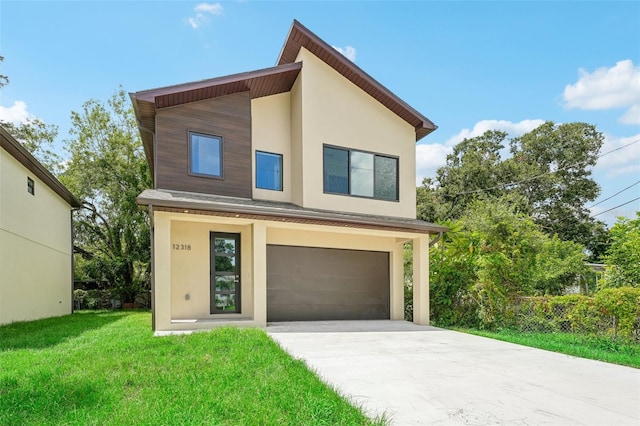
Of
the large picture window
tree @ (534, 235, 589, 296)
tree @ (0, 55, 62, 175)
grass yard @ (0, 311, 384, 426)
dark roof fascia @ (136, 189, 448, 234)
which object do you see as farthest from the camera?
tree @ (0, 55, 62, 175)

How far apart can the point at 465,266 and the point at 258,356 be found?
769 cm

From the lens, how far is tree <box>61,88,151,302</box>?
1596 cm

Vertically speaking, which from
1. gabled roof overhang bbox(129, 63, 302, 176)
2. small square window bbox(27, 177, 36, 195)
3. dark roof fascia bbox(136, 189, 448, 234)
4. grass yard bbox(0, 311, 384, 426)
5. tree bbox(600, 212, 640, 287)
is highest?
gabled roof overhang bbox(129, 63, 302, 176)

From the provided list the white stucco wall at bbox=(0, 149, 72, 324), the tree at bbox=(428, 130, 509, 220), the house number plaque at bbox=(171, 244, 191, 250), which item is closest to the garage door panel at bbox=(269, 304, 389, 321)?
the house number plaque at bbox=(171, 244, 191, 250)

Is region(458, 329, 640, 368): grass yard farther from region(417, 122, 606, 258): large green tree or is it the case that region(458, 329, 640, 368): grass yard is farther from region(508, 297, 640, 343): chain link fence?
region(417, 122, 606, 258): large green tree

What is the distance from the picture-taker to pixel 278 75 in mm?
9484

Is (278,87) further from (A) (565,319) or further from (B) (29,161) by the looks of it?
(A) (565,319)

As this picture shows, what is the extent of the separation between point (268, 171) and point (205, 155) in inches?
69.4

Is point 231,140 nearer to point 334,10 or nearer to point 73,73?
point 334,10

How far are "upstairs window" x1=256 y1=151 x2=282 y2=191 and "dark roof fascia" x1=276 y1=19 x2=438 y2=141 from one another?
3.06 meters

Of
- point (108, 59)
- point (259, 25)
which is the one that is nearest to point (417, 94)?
point (259, 25)

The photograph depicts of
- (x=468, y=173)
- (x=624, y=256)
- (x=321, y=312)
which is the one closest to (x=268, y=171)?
(x=321, y=312)

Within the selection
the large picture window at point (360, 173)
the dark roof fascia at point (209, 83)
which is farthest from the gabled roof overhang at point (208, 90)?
the large picture window at point (360, 173)

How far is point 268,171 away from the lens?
984 cm
